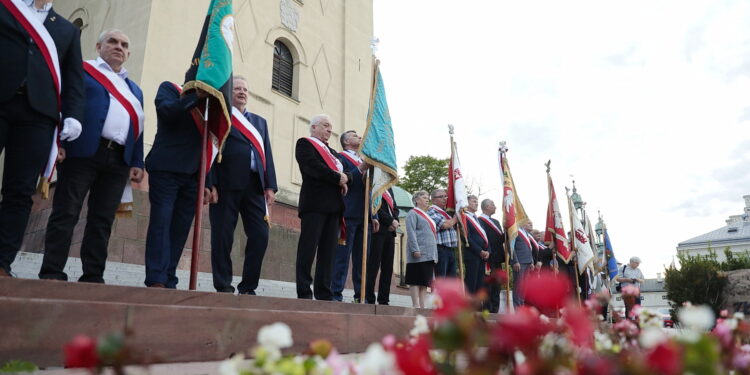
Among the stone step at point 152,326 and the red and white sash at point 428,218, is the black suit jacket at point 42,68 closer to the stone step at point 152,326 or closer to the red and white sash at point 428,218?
the stone step at point 152,326

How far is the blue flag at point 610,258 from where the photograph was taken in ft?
52.2

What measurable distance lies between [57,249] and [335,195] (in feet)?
8.13

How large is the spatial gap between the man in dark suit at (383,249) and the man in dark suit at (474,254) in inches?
72.4

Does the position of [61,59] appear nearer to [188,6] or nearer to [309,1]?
[188,6]

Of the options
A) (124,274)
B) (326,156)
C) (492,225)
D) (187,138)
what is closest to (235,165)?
(187,138)

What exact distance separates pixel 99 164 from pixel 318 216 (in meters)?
2.01

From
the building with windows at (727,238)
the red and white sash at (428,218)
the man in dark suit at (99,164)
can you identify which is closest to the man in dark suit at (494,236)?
the red and white sash at (428,218)

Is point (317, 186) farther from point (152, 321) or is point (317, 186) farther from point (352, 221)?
point (152, 321)

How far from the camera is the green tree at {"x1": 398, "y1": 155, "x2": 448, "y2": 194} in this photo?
3334 centimetres

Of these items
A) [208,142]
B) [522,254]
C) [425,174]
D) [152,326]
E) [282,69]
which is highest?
[425,174]

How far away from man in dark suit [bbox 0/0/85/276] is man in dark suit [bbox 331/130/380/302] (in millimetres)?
3208

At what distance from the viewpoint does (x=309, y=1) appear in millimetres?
14719

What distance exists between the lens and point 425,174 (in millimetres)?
33688

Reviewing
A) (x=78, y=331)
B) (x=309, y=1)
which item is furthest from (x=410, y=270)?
(x=309, y=1)
